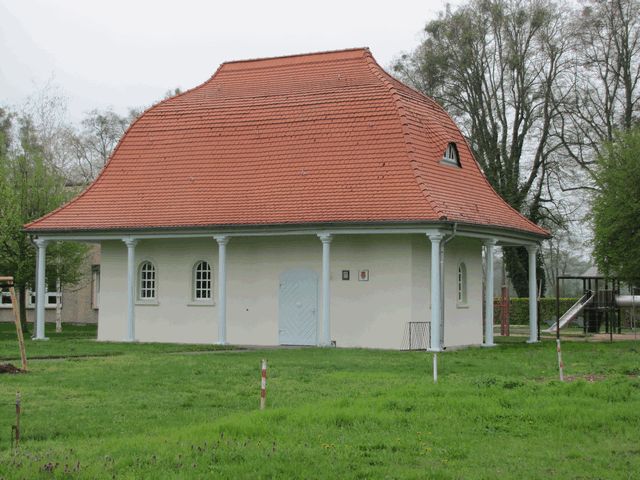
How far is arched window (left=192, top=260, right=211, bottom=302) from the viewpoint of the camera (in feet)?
101

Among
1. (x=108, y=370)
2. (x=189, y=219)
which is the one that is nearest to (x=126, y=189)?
(x=189, y=219)

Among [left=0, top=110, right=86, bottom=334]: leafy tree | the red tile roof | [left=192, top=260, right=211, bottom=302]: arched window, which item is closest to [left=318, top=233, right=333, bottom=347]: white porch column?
the red tile roof

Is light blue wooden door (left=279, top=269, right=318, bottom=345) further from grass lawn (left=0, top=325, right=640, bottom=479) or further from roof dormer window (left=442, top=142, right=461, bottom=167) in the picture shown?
grass lawn (left=0, top=325, right=640, bottom=479)

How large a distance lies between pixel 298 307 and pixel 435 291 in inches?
181

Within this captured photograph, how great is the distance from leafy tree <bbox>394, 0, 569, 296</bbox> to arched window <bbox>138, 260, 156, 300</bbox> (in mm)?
23555

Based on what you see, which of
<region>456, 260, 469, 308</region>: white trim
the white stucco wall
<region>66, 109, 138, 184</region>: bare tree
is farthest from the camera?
<region>66, 109, 138, 184</region>: bare tree

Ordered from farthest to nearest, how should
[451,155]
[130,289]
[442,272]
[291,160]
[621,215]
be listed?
1. [621,215]
2. [451,155]
3. [130,289]
4. [291,160]
5. [442,272]

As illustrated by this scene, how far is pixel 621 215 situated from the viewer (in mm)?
31500

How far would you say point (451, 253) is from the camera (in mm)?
29359

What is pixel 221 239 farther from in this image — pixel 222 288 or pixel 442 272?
pixel 442 272

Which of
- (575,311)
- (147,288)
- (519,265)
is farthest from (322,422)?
(519,265)

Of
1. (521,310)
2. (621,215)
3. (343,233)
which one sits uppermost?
(621,215)

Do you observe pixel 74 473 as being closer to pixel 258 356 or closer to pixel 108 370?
pixel 108 370

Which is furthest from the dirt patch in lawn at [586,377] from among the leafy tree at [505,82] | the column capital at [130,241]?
the leafy tree at [505,82]
